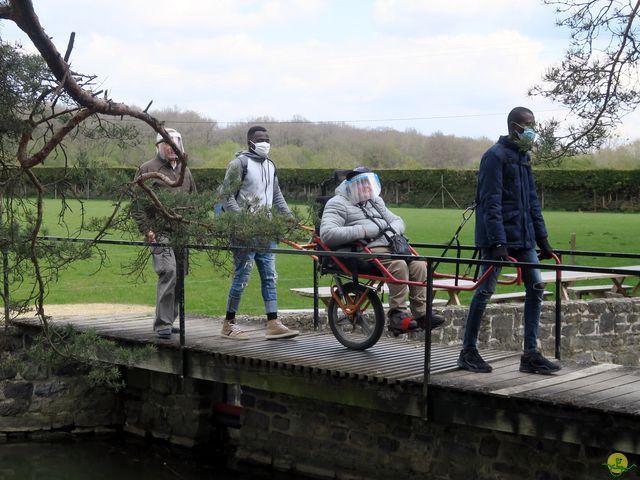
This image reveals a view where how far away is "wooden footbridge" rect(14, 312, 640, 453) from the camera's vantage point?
20.9 feet

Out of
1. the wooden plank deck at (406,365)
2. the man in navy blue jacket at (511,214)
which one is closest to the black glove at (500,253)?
the man in navy blue jacket at (511,214)

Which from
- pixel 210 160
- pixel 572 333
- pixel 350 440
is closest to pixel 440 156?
pixel 210 160

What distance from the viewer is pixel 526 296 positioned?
23.9 ft

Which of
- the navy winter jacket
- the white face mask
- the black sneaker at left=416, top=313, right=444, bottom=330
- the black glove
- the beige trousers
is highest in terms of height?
the white face mask

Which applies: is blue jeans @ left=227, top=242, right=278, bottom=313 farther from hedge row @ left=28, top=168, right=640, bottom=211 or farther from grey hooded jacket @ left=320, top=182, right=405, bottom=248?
hedge row @ left=28, top=168, right=640, bottom=211

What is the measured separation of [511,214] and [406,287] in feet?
4.07

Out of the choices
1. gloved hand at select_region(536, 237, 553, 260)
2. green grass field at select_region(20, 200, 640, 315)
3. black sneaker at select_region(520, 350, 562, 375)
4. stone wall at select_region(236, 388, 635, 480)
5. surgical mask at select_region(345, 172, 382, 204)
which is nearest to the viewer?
stone wall at select_region(236, 388, 635, 480)

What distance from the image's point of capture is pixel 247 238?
6715 millimetres

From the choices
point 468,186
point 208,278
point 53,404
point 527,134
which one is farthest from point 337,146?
point 527,134

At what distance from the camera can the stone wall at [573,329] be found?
12984mm

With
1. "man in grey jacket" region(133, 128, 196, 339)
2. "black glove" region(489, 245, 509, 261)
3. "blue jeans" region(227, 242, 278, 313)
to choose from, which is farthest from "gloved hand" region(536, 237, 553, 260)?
"man in grey jacket" region(133, 128, 196, 339)

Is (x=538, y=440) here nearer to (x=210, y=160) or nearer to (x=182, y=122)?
(x=210, y=160)

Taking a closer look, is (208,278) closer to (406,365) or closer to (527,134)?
(406,365)

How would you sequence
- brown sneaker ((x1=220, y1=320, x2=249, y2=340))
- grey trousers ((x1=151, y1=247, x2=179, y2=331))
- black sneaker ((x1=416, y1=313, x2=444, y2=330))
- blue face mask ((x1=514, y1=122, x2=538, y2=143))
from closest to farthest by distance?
blue face mask ((x1=514, y1=122, x2=538, y2=143)), black sneaker ((x1=416, y1=313, x2=444, y2=330)), grey trousers ((x1=151, y1=247, x2=179, y2=331)), brown sneaker ((x1=220, y1=320, x2=249, y2=340))
